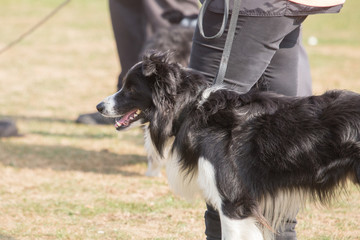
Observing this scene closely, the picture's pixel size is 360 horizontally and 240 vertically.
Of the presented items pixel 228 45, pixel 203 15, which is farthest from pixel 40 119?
pixel 228 45

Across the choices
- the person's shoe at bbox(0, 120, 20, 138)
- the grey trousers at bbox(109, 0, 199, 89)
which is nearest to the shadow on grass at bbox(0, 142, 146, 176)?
the person's shoe at bbox(0, 120, 20, 138)

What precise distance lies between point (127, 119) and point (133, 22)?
3.61 m

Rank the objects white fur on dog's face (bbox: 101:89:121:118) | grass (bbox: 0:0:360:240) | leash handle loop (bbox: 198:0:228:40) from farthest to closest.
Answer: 1. grass (bbox: 0:0:360:240)
2. white fur on dog's face (bbox: 101:89:121:118)
3. leash handle loop (bbox: 198:0:228:40)

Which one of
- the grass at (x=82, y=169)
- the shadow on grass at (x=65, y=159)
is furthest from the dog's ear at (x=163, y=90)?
the shadow on grass at (x=65, y=159)

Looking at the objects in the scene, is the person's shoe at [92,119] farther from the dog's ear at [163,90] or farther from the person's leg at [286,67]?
the dog's ear at [163,90]

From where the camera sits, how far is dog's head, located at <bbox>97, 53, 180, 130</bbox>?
310 cm

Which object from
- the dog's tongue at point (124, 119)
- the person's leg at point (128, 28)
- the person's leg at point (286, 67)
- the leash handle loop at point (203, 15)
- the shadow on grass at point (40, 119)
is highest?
the leash handle loop at point (203, 15)

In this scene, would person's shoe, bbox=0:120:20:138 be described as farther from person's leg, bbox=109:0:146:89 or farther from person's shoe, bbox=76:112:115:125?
person's leg, bbox=109:0:146:89

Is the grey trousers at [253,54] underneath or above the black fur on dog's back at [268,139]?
above

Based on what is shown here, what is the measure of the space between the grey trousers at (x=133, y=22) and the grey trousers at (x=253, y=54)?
10.5ft

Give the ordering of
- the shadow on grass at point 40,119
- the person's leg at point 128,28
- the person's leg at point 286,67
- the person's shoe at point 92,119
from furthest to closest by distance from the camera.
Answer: the shadow on grass at point 40,119
the person's shoe at point 92,119
the person's leg at point 128,28
the person's leg at point 286,67

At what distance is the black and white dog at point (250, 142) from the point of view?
288 centimetres

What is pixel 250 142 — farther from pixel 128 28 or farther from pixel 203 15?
pixel 128 28

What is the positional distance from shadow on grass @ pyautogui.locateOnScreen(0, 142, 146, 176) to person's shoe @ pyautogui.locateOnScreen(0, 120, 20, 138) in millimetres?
225
